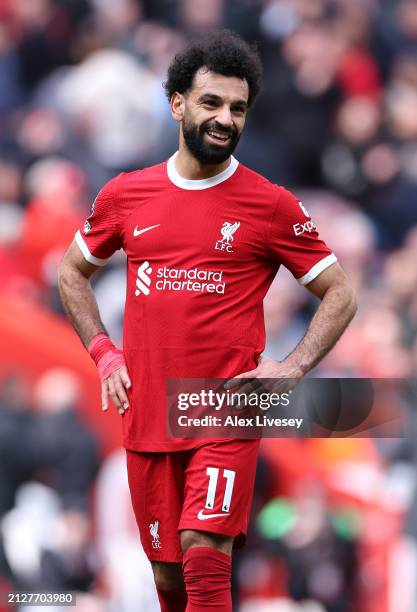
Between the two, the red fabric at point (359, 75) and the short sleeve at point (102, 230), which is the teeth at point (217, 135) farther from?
the red fabric at point (359, 75)

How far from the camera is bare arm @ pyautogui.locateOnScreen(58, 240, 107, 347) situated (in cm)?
519

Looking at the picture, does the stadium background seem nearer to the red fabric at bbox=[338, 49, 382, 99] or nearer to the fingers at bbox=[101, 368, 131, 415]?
the red fabric at bbox=[338, 49, 382, 99]

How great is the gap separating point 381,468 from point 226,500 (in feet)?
9.76

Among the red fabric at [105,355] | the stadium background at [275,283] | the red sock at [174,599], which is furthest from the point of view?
the stadium background at [275,283]

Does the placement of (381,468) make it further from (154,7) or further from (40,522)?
(154,7)

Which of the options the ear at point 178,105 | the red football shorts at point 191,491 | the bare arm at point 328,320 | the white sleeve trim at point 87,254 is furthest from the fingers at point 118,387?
the ear at point 178,105

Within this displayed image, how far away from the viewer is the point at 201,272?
4.76 meters

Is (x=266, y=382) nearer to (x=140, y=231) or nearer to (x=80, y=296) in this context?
(x=140, y=231)

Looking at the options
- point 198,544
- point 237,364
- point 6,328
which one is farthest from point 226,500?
point 6,328

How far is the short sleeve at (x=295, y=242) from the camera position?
15.7 ft

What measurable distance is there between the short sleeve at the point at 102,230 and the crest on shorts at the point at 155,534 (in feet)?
3.42

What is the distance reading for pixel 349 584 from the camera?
7246mm

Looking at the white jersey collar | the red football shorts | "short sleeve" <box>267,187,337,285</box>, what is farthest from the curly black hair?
the red football shorts

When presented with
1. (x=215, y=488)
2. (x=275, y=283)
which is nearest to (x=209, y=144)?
(x=215, y=488)
